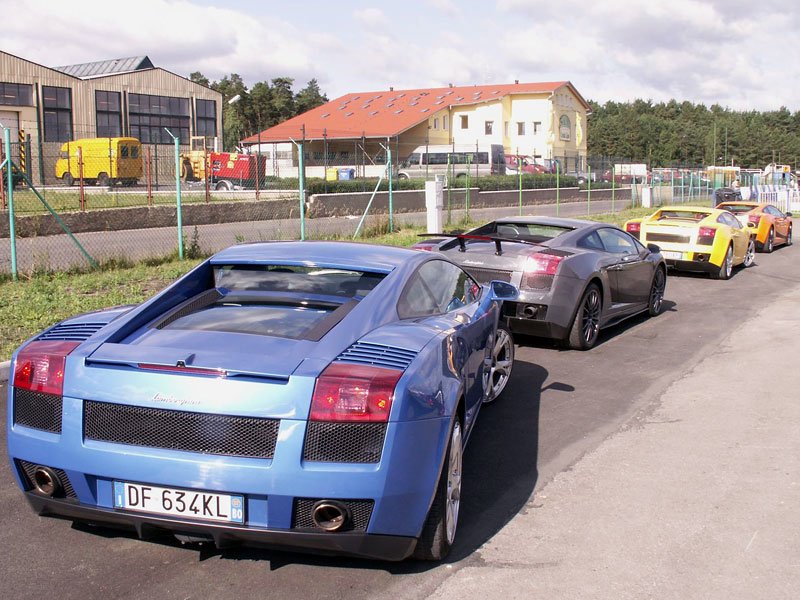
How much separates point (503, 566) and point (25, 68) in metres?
46.0

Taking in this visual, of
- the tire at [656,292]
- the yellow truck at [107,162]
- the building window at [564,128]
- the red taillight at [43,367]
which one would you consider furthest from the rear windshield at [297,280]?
the building window at [564,128]

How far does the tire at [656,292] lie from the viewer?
11.2m

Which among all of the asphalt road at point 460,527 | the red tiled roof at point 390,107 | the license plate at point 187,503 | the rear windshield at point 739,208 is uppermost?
the red tiled roof at point 390,107

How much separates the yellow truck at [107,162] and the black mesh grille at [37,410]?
92.4 feet

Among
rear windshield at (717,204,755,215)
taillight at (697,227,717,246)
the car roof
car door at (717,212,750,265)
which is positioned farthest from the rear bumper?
rear windshield at (717,204,755,215)

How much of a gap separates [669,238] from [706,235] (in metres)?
0.65

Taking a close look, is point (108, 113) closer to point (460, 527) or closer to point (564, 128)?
point (564, 128)

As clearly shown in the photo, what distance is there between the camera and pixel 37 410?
148 inches

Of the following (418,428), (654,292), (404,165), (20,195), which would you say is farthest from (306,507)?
(404,165)

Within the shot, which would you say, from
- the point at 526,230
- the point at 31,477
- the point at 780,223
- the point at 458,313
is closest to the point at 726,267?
the point at 526,230

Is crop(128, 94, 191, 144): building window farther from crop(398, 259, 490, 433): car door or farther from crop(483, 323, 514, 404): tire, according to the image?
crop(398, 259, 490, 433): car door

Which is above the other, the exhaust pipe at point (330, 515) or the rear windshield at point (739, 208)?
the rear windshield at point (739, 208)

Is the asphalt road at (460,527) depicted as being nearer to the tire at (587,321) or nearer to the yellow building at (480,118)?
the tire at (587,321)

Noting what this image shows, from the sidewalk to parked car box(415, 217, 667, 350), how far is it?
6.19 ft
